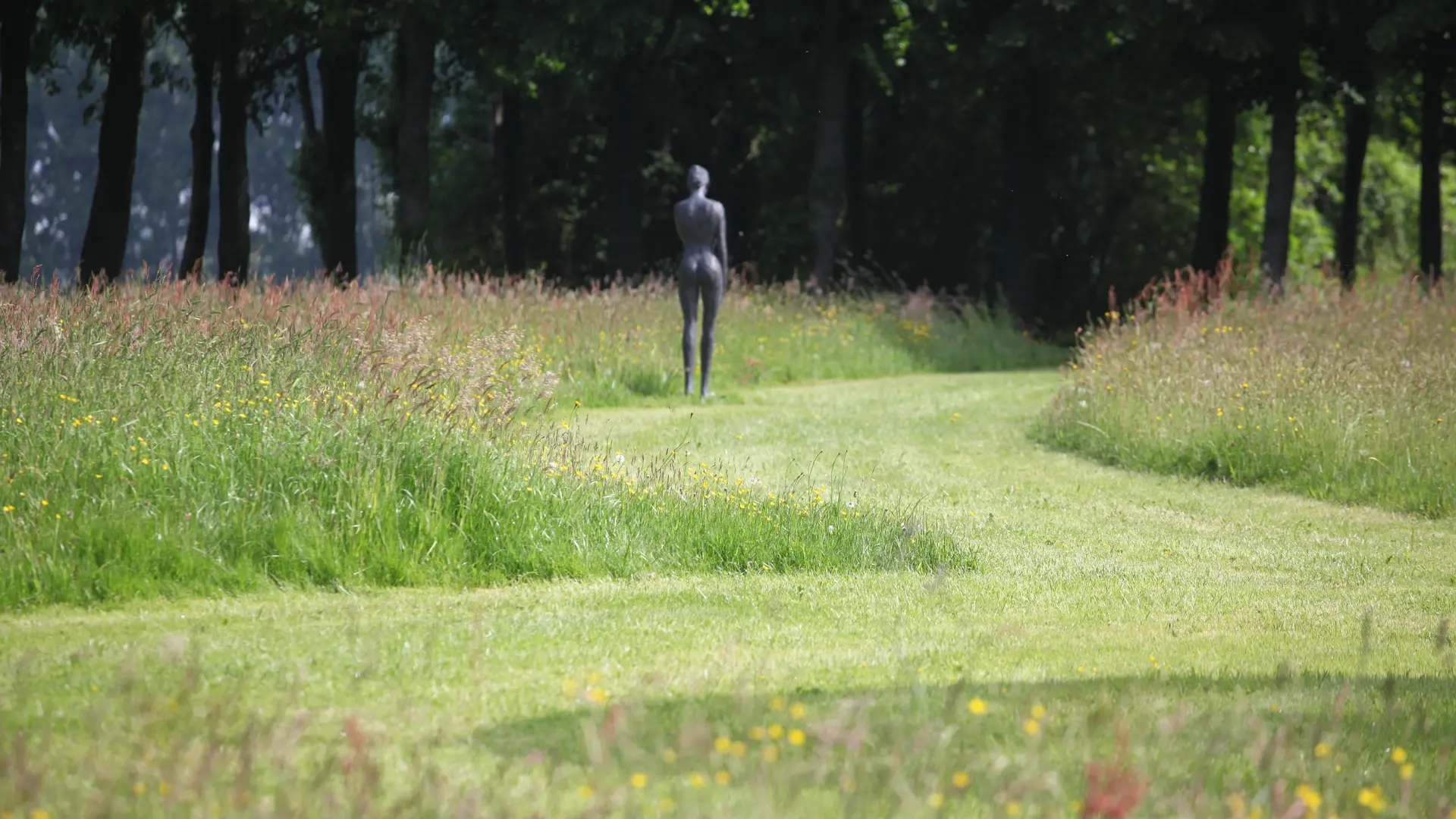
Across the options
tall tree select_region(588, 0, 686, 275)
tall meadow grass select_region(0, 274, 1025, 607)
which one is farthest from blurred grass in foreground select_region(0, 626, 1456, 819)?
tall tree select_region(588, 0, 686, 275)

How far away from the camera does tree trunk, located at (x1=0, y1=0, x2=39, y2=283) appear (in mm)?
20016

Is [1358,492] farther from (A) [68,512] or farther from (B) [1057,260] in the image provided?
(B) [1057,260]

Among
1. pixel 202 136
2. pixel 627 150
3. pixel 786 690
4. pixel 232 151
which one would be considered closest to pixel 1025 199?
pixel 627 150

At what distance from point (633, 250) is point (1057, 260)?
11.7m

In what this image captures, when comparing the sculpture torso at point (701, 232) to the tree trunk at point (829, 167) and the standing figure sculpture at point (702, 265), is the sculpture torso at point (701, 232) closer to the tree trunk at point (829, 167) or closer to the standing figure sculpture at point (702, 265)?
the standing figure sculpture at point (702, 265)

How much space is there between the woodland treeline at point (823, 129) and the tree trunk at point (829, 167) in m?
0.05

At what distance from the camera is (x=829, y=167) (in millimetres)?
27109

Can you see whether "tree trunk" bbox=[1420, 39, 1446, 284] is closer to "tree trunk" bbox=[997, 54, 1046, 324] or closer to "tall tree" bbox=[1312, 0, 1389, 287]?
"tall tree" bbox=[1312, 0, 1389, 287]

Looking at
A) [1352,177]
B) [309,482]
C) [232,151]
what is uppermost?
[1352,177]

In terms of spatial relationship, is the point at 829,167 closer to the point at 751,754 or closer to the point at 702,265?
the point at 702,265

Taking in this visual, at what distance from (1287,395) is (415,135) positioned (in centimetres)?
1549

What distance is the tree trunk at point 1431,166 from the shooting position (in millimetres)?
27141

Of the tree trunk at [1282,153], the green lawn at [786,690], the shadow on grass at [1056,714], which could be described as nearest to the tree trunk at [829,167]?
the tree trunk at [1282,153]

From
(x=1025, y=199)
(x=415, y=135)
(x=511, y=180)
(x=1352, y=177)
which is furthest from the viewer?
(x=511, y=180)
